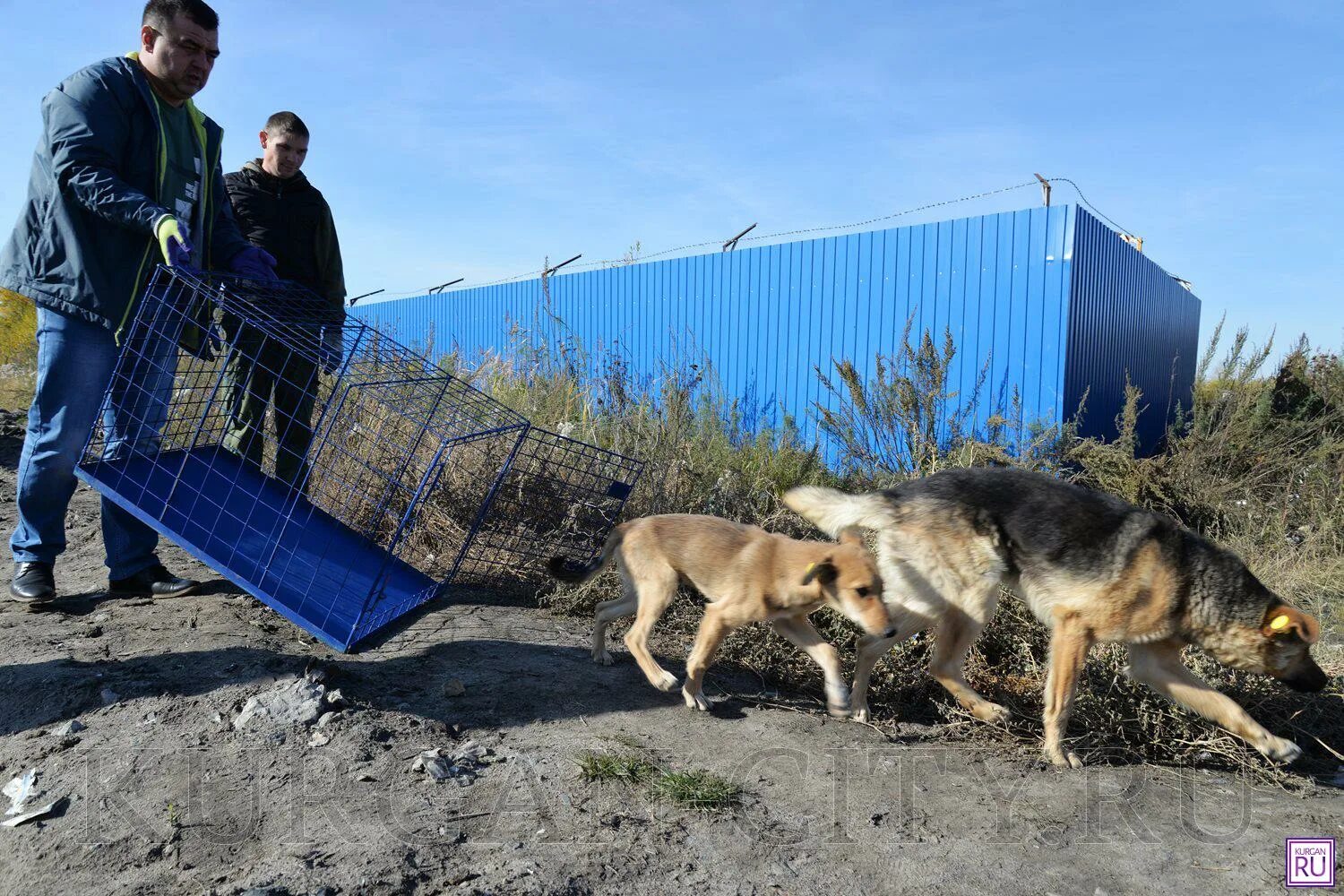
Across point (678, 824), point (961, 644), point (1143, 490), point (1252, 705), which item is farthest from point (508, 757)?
point (1143, 490)

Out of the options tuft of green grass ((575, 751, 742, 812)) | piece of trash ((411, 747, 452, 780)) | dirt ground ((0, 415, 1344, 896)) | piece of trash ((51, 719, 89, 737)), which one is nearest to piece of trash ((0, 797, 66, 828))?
dirt ground ((0, 415, 1344, 896))

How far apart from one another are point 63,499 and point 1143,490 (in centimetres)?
749

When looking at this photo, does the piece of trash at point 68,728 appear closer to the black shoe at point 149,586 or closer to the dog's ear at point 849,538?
the black shoe at point 149,586

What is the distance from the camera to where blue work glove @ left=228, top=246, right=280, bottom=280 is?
4406 millimetres

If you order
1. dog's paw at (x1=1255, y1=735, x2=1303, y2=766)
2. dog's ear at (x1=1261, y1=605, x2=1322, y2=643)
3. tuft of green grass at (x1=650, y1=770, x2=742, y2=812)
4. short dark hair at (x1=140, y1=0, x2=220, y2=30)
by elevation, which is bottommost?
tuft of green grass at (x1=650, y1=770, x2=742, y2=812)

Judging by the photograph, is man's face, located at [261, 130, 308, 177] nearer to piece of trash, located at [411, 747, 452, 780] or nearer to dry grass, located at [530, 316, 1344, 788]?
dry grass, located at [530, 316, 1344, 788]

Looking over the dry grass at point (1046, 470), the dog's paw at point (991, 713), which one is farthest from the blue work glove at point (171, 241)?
the dog's paw at point (991, 713)

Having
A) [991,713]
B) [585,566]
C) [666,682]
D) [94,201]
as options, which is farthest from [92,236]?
[991,713]

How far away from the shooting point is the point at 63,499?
12.9ft

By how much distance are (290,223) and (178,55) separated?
1.47 m

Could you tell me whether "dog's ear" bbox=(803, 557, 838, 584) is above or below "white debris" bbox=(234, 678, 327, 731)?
above

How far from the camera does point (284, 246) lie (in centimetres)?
530

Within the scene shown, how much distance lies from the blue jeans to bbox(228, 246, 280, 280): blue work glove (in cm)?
57

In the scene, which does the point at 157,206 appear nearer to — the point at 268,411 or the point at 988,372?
the point at 268,411
